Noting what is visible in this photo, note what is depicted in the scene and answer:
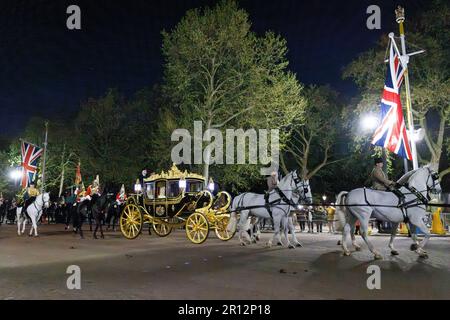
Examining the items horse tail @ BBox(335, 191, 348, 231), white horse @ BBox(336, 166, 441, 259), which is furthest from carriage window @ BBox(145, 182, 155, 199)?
white horse @ BBox(336, 166, 441, 259)

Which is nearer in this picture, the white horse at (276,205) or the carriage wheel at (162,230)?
the white horse at (276,205)

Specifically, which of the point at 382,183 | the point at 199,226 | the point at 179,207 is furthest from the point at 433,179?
the point at 179,207

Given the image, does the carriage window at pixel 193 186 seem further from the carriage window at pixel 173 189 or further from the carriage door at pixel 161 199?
the carriage door at pixel 161 199

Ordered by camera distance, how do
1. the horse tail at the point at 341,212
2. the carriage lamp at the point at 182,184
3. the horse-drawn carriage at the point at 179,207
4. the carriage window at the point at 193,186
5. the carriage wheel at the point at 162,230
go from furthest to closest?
the carriage wheel at the point at 162,230 → the carriage window at the point at 193,186 → the carriage lamp at the point at 182,184 → the horse-drawn carriage at the point at 179,207 → the horse tail at the point at 341,212

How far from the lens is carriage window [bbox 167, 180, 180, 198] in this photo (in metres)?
15.8

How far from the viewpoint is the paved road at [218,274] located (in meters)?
6.26

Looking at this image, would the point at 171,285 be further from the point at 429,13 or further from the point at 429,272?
the point at 429,13

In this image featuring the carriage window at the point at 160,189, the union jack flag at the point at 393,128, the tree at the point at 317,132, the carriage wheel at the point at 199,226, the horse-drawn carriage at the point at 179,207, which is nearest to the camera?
the carriage wheel at the point at 199,226

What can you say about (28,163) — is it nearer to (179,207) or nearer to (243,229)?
(179,207)

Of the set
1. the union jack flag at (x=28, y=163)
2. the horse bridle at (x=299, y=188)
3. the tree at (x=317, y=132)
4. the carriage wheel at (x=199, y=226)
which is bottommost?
the carriage wheel at (x=199, y=226)

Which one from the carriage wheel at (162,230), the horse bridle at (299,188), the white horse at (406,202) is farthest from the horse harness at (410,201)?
the carriage wheel at (162,230)

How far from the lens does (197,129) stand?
28.4 metres

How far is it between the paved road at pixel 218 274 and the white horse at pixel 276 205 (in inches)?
65.9

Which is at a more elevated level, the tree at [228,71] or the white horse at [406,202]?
the tree at [228,71]
